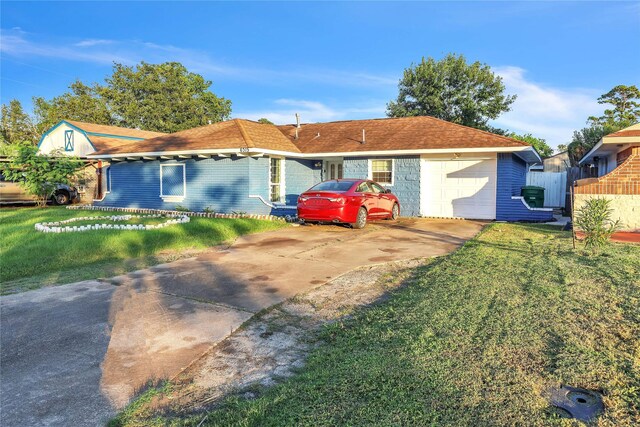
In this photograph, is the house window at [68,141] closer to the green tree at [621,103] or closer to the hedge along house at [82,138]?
the hedge along house at [82,138]

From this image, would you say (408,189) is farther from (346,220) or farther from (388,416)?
(388,416)

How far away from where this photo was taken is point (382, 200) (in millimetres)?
13727

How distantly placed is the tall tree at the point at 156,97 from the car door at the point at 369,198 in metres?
38.0

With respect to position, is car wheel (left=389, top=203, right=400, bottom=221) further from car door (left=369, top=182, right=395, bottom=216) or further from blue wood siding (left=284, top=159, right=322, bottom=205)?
blue wood siding (left=284, top=159, right=322, bottom=205)

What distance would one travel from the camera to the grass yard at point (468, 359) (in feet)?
8.54

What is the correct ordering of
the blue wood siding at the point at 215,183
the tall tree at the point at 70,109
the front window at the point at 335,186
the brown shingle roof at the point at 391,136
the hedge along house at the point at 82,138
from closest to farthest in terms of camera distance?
the front window at the point at 335,186, the brown shingle roof at the point at 391,136, the blue wood siding at the point at 215,183, the hedge along house at the point at 82,138, the tall tree at the point at 70,109

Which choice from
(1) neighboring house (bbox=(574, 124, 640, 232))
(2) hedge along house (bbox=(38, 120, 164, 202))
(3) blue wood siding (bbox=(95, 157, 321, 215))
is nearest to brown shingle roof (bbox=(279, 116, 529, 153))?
(3) blue wood siding (bbox=(95, 157, 321, 215))

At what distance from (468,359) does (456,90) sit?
3697 cm

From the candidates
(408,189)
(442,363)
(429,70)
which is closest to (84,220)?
(408,189)

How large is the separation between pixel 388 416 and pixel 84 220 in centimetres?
1262

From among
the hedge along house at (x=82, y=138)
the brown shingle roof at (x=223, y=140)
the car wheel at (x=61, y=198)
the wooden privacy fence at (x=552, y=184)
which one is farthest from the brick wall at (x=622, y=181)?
the hedge along house at (x=82, y=138)

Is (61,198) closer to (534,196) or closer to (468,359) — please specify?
(534,196)

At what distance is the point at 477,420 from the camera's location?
248 centimetres

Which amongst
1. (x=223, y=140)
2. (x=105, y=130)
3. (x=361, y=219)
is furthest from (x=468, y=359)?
(x=105, y=130)
